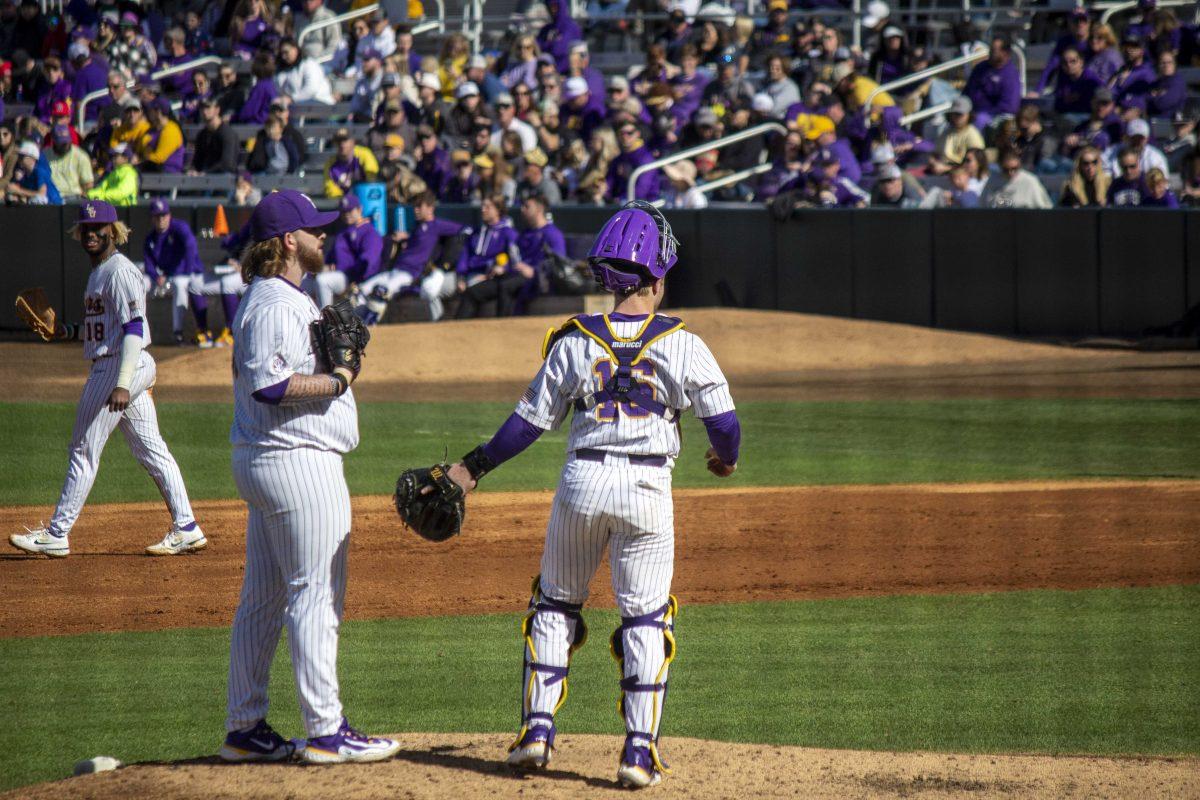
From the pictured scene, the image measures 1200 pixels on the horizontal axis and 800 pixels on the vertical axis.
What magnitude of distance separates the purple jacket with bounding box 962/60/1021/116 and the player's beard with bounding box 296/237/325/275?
16345 millimetres

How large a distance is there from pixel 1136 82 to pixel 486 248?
26.5 ft

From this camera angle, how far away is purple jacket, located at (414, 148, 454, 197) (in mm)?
21156

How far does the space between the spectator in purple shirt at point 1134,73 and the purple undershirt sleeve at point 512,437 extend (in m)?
16.0

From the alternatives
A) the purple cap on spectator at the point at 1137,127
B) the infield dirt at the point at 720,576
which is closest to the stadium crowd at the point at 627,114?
the purple cap on spectator at the point at 1137,127

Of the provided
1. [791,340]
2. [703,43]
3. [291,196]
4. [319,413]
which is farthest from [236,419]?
[703,43]

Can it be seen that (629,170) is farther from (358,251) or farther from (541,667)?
(541,667)

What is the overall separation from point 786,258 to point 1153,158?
435 cm

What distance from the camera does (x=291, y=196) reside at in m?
4.86

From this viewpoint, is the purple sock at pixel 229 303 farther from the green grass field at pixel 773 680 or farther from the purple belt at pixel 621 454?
the purple belt at pixel 621 454

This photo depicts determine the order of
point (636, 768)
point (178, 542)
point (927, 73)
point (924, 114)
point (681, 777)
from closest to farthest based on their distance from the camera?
1. point (636, 768)
2. point (681, 777)
3. point (178, 542)
4. point (924, 114)
5. point (927, 73)

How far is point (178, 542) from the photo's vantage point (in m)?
8.84

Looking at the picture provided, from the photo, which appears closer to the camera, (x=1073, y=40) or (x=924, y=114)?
(x=1073, y=40)

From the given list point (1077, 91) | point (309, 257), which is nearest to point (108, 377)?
point (309, 257)

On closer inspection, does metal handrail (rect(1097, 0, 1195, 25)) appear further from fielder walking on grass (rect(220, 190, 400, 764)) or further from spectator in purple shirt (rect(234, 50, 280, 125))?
fielder walking on grass (rect(220, 190, 400, 764))
